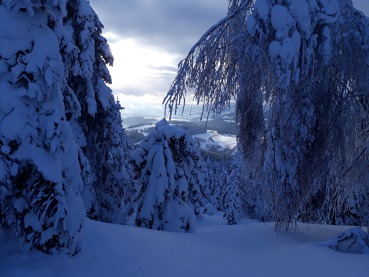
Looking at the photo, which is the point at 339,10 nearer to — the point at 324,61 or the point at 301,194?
the point at 324,61

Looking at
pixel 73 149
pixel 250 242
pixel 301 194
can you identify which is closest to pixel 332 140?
pixel 301 194

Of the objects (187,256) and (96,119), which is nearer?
(187,256)

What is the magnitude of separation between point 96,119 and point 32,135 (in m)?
7.21

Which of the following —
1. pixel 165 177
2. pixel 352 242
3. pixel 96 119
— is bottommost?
pixel 165 177

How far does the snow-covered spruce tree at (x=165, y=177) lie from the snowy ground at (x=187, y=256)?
13.0 feet

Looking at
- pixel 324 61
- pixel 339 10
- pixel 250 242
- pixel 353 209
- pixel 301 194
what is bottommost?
pixel 250 242

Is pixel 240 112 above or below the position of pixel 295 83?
below

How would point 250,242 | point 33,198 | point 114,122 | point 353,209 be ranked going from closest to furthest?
point 33,198, point 250,242, point 353,209, point 114,122

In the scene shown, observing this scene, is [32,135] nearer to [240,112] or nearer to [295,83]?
[240,112]

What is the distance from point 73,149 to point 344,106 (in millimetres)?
5287

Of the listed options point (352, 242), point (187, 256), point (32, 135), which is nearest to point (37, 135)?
point (32, 135)

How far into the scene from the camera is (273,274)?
565cm

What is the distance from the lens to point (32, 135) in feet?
16.8

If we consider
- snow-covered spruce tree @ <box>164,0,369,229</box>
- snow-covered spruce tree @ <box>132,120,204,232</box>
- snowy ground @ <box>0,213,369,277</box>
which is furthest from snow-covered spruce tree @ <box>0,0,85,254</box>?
snow-covered spruce tree @ <box>132,120,204,232</box>
